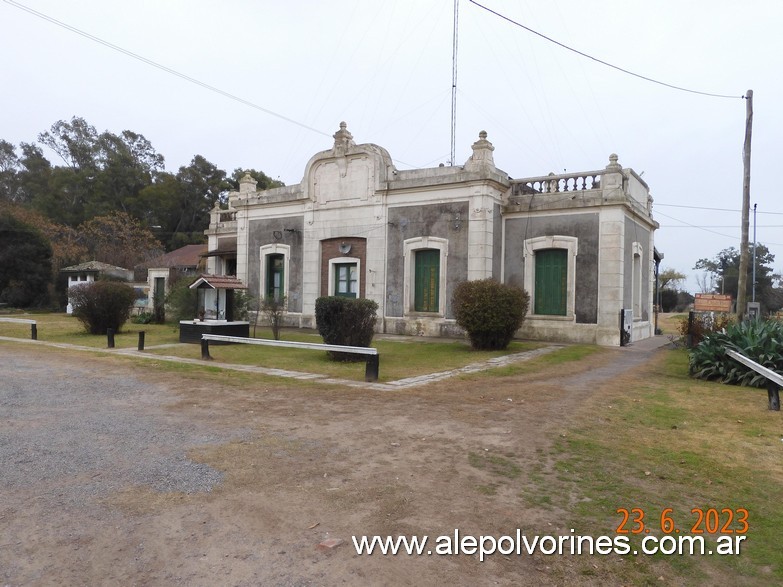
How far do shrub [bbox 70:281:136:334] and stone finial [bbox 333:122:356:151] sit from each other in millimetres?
8358

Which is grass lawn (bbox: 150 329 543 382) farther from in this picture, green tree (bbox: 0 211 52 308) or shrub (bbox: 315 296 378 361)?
green tree (bbox: 0 211 52 308)

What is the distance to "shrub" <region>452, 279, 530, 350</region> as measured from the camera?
1354cm

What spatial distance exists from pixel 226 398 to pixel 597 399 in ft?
17.2

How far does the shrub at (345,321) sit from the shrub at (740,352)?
6469mm

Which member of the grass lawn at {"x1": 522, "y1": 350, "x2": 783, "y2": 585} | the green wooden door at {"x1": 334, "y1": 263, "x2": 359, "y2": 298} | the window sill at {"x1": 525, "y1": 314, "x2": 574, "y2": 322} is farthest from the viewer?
the green wooden door at {"x1": 334, "y1": 263, "x2": 359, "y2": 298}

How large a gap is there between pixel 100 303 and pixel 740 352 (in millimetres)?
16428

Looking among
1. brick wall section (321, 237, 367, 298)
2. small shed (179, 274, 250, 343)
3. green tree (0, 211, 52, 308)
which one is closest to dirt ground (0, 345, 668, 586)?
small shed (179, 274, 250, 343)

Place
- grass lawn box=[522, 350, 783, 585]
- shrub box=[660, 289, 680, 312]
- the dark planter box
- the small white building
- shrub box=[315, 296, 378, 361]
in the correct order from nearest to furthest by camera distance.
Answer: grass lawn box=[522, 350, 783, 585], shrub box=[315, 296, 378, 361], the dark planter box, the small white building, shrub box=[660, 289, 680, 312]

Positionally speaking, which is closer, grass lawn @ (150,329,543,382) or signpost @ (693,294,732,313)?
grass lawn @ (150,329,543,382)

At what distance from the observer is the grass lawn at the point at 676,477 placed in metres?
Answer: 3.10

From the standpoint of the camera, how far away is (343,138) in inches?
751

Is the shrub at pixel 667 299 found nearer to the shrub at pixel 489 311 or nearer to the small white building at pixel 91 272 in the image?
the shrub at pixel 489 311

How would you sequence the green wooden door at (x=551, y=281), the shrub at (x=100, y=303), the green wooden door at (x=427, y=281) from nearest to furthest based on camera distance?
the green wooden door at (x=551, y=281), the shrub at (x=100, y=303), the green wooden door at (x=427, y=281)

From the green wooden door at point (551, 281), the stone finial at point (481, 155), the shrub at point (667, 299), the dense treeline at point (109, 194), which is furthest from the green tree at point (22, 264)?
the shrub at point (667, 299)
